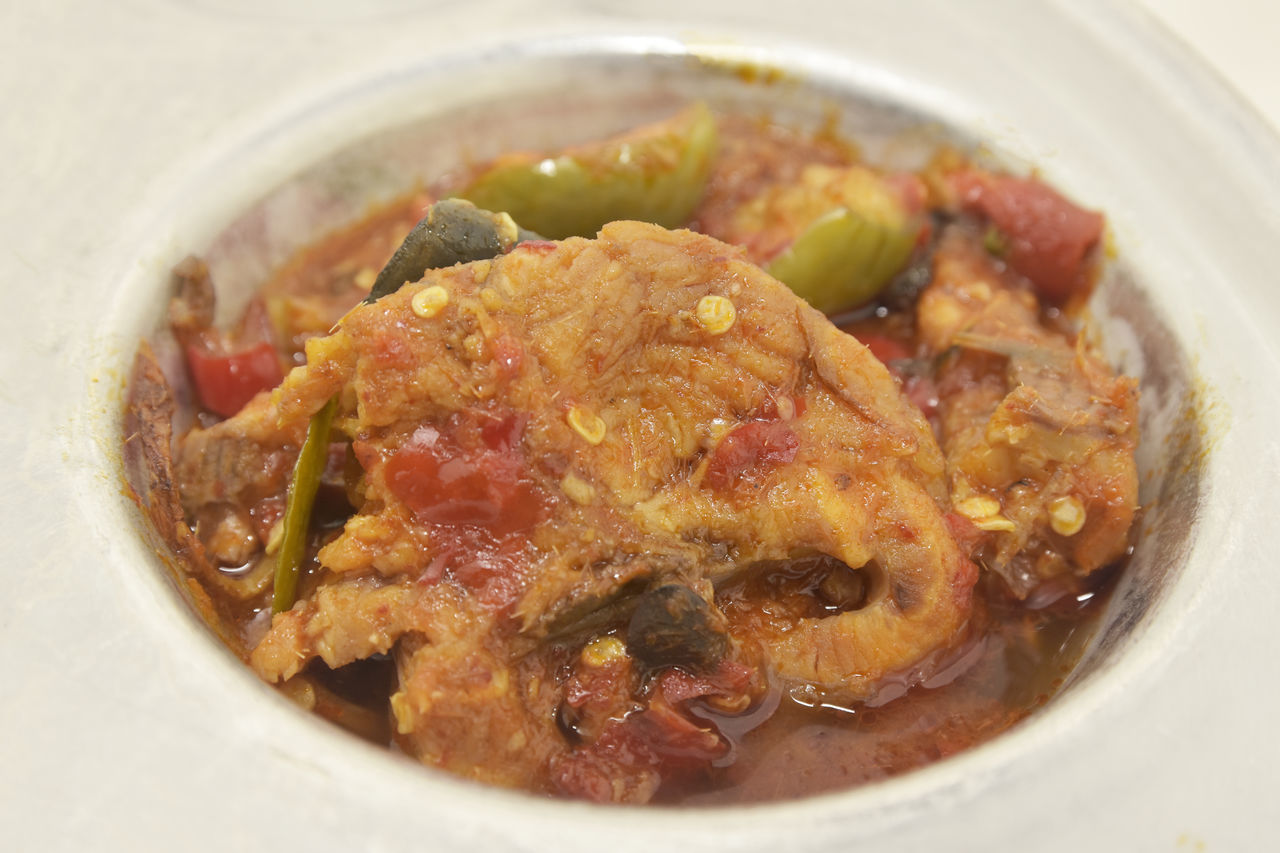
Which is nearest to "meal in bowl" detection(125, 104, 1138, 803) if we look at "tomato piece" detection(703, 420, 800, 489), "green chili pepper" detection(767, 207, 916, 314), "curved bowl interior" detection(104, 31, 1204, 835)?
"tomato piece" detection(703, 420, 800, 489)

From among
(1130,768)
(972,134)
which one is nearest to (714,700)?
(1130,768)

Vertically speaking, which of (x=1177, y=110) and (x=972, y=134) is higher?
(x=1177, y=110)

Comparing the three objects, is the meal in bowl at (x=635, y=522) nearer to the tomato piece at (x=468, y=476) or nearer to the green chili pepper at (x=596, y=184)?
the tomato piece at (x=468, y=476)

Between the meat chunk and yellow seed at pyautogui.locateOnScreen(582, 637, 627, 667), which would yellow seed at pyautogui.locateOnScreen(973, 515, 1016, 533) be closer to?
the meat chunk

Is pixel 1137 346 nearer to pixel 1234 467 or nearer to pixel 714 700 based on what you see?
pixel 1234 467

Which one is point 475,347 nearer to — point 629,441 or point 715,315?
point 629,441

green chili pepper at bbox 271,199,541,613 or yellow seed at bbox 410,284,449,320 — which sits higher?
yellow seed at bbox 410,284,449,320
